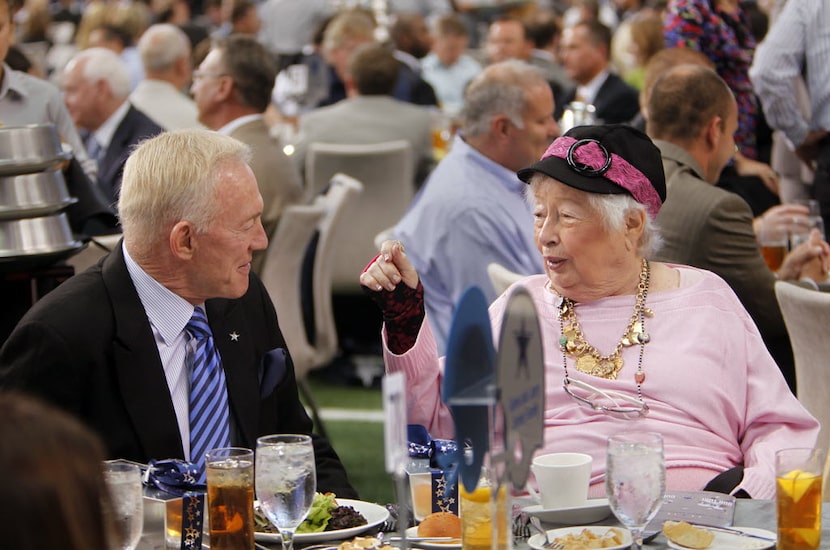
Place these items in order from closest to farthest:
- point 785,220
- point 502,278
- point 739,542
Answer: point 739,542
point 502,278
point 785,220

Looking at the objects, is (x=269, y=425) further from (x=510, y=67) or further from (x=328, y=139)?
(x=328, y=139)

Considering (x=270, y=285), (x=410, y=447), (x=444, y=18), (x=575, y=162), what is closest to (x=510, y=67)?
(x=270, y=285)

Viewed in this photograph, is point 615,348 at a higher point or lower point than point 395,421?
lower

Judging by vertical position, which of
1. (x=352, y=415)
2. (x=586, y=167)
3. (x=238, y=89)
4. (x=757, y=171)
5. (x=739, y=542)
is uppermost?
(x=586, y=167)

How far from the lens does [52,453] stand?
3.64 ft

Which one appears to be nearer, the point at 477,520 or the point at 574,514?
the point at 477,520

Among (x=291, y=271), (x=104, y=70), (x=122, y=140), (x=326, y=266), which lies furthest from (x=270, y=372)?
(x=104, y=70)

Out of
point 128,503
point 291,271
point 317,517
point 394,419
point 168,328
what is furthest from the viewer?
point 291,271

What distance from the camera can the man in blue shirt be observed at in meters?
4.49

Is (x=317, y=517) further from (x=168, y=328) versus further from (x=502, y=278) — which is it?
(x=502, y=278)

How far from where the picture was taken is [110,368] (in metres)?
2.44

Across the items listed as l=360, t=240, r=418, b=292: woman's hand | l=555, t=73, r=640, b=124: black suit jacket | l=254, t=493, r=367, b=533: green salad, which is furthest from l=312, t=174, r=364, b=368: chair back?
l=254, t=493, r=367, b=533: green salad

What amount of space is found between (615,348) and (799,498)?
0.88m

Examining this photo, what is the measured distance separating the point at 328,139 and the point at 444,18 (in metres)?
3.72
